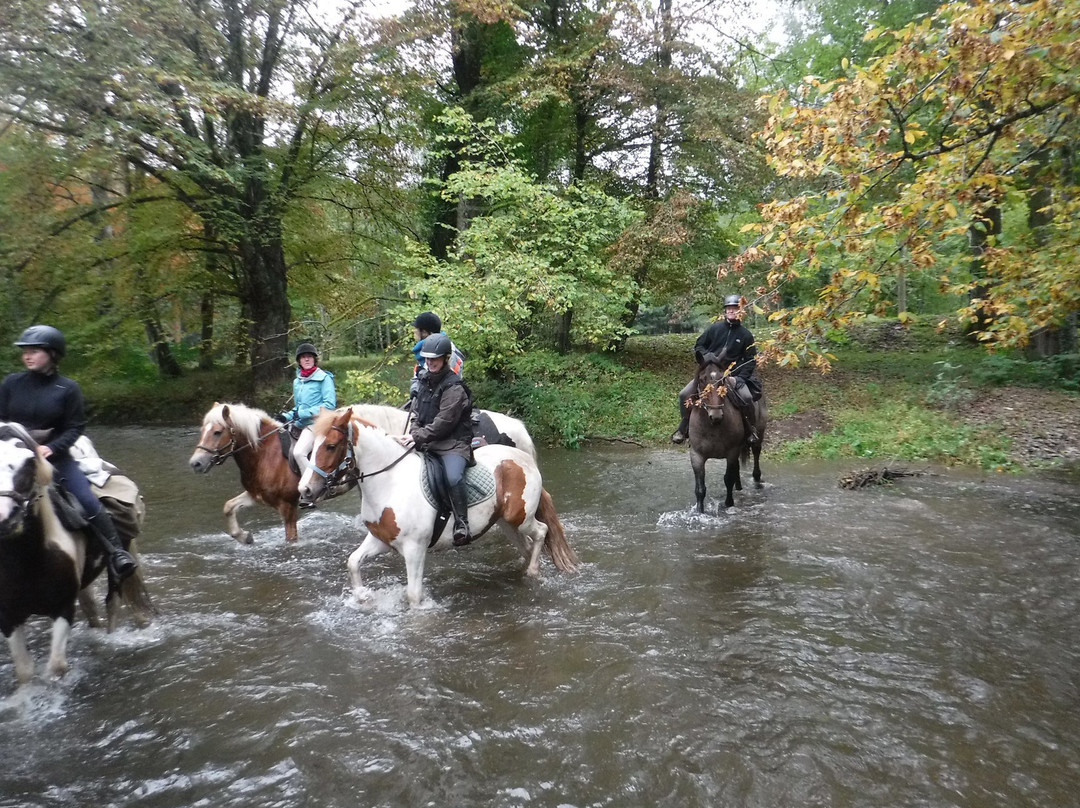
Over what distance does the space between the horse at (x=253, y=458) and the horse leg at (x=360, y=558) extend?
2.22 metres

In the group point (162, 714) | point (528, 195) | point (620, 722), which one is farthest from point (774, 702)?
point (528, 195)

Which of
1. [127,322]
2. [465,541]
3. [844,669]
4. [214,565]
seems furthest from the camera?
[127,322]

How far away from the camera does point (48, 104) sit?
541 inches

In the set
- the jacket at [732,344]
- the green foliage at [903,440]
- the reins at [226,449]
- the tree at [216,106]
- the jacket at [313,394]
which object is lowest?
the green foliage at [903,440]

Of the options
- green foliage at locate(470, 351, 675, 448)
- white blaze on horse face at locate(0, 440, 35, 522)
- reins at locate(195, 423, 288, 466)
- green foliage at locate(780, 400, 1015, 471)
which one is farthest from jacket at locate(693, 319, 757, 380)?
white blaze on horse face at locate(0, 440, 35, 522)

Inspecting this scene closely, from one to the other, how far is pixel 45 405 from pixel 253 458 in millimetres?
3288

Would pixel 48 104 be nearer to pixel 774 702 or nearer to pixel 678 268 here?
pixel 678 268

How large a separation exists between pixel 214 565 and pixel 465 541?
3.39m

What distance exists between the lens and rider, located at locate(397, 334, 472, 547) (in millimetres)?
5855

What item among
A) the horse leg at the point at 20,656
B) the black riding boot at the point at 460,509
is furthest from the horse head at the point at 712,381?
the horse leg at the point at 20,656

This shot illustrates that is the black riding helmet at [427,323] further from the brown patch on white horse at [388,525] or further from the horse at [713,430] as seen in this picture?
the horse at [713,430]

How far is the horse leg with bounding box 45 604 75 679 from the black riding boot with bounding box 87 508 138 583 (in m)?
0.50

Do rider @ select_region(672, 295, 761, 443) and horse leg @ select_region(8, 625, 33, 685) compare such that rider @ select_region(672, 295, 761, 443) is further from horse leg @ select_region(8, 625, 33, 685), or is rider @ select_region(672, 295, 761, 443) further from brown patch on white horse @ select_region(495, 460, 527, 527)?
horse leg @ select_region(8, 625, 33, 685)

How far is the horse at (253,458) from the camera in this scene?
7508 millimetres
